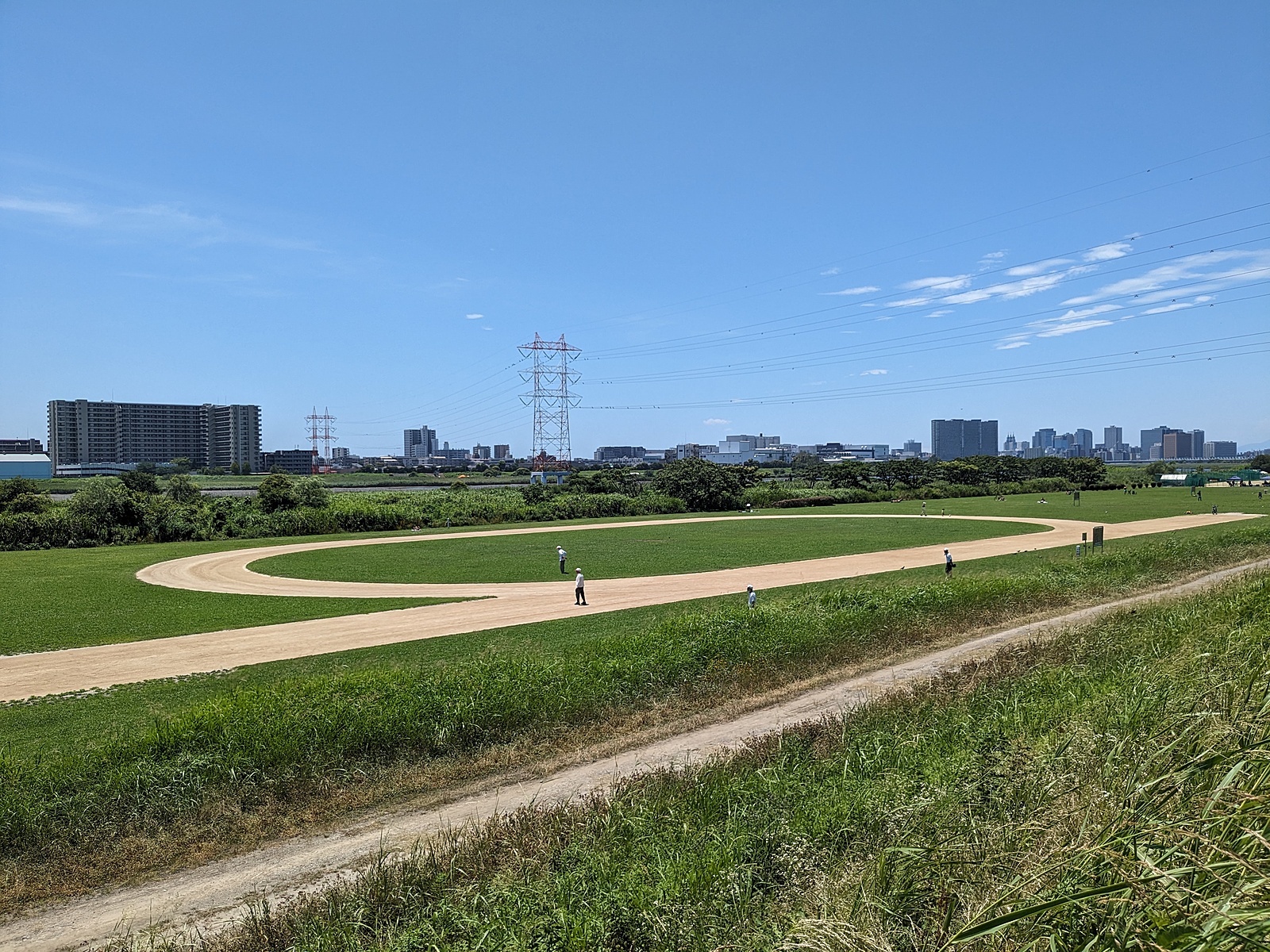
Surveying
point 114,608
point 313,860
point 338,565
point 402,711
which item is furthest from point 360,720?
point 338,565

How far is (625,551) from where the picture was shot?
49.8 metres

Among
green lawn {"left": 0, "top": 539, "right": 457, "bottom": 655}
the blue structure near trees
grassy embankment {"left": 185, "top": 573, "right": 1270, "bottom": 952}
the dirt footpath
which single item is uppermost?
the blue structure near trees

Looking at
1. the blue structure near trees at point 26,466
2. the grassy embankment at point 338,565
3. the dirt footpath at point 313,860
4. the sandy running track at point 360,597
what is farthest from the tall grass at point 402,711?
the blue structure near trees at point 26,466

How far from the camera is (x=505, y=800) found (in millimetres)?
12656

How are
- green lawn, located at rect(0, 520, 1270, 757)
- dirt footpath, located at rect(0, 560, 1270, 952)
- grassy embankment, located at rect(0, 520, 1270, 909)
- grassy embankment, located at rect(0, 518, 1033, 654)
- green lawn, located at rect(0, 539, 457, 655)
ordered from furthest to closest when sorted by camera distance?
grassy embankment, located at rect(0, 518, 1033, 654)
green lawn, located at rect(0, 539, 457, 655)
green lawn, located at rect(0, 520, 1270, 757)
grassy embankment, located at rect(0, 520, 1270, 909)
dirt footpath, located at rect(0, 560, 1270, 952)

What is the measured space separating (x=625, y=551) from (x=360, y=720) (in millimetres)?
35803

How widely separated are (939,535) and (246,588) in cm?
4586

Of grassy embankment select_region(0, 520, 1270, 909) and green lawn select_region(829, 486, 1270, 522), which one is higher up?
green lawn select_region(829, 486, 1270, 522)

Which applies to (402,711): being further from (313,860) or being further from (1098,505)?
(1098,505)

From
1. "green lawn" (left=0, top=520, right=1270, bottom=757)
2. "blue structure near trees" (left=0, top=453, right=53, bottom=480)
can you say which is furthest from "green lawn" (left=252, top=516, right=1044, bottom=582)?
"blue structure near trees" (left=0, top=453, right=53, bottom=480)

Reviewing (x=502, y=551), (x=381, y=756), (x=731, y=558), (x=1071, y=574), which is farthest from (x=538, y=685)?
(x=502, y=551)

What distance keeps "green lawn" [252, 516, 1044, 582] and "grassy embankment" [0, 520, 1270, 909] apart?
53.7ft

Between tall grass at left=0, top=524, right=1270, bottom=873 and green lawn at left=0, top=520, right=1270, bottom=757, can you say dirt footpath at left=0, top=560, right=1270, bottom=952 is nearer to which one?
tall grass at left=0, top=524, right=1270, bottom=873

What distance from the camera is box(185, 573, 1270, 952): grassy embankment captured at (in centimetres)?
303
